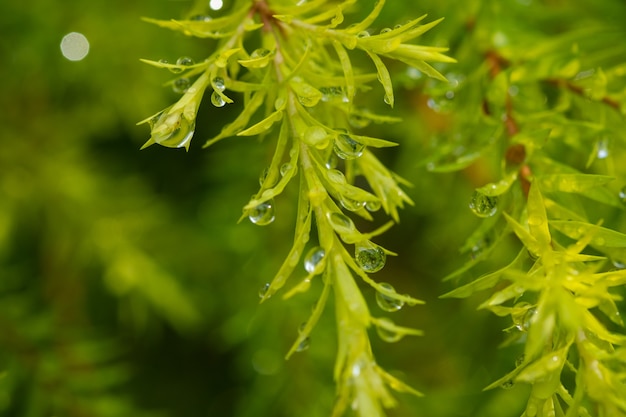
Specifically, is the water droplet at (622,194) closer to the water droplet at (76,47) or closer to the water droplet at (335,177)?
the water droplet at (335,177)

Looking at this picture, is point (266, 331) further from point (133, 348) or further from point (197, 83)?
point (197, 83)

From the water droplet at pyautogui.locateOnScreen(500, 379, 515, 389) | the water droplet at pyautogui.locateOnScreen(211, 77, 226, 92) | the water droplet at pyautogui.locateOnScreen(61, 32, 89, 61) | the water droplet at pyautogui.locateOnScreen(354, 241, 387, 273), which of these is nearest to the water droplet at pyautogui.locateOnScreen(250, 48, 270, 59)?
the water droplet at pyautogui.locateOnScreen(211, 77, 226, 92)

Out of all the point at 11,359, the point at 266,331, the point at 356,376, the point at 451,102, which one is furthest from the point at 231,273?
the point at 356,376

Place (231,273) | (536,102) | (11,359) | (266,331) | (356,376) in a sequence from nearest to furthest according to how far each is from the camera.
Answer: (356,376)
(536,102)
(11,359)
(266,331)
(231,273)

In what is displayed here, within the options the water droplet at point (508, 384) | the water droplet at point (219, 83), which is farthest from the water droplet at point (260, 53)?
the water droplet at point (508, 384)

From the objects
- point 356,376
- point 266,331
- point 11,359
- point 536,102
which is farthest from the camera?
point 266,331

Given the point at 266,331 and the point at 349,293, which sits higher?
the point at 349,293

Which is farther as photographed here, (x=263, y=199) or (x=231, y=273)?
(x=231, y=273)
